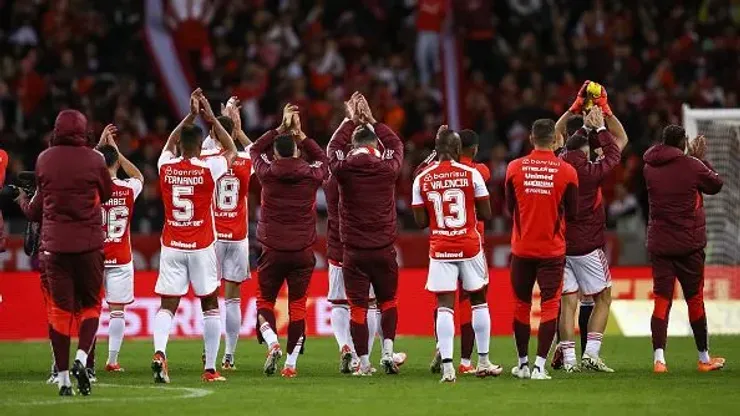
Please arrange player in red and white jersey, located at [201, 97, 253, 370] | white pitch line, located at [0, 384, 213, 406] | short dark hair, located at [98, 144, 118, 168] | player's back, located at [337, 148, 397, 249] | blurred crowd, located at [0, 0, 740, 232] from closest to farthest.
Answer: white pitch line, located at [0, 384, 213, 406] → player's back, located at [337, 148, 397, 249] → short dark hair, located at [98, 144, 118, 168] → player in red and white jersey, located at [201, 97, 253, 370] → blurred crowd, located at [0, 0, 740, 232]

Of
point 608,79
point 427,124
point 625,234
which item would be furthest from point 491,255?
point 608,79

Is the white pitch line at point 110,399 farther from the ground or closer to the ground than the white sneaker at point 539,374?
farther from the ground

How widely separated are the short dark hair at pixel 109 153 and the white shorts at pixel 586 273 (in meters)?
5.09

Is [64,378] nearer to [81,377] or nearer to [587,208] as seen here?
[81,377]

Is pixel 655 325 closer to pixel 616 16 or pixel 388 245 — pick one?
pixel 388 245

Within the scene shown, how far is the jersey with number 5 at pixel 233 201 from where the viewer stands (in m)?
19.6

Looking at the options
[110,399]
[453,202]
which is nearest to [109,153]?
[110,399]

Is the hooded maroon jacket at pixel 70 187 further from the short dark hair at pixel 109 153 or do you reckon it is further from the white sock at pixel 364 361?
the white sock at pixel 364 361

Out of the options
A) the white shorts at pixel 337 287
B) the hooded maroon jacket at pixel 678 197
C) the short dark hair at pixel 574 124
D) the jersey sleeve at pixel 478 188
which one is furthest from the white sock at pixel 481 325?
the short dark hair at pixel 574 124

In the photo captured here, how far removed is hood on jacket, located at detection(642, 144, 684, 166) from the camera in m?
18.5

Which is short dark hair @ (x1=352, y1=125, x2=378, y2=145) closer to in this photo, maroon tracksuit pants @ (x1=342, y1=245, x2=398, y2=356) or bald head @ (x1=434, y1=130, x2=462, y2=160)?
bald head @ (x1=434, y1=130, x2=462, y2=160)

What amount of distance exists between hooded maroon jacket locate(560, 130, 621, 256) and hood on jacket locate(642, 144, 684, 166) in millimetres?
494

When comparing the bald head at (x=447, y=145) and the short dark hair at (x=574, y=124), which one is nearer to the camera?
the bald head at (x=447, y=145)

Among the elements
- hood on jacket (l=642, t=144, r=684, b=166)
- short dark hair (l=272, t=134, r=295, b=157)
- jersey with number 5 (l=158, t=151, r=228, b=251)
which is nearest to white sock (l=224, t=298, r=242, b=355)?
jersey with number 5 (l=158, t=151, r=228, b=251)
